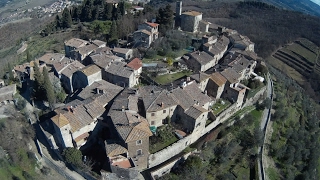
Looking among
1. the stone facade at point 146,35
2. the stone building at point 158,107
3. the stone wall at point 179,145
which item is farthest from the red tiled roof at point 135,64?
the stone wall at point 179,145

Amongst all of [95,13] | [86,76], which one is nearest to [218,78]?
[86,76]

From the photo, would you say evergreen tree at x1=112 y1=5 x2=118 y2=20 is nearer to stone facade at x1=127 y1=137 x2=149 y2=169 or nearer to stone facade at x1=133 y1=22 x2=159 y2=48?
stone facade at x1=133 y1=22 x2=159 y2=48

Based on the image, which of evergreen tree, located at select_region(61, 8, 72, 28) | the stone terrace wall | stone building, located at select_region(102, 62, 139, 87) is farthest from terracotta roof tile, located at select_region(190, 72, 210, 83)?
evergreen tree, located at select_region(61, 8, 72, 28)

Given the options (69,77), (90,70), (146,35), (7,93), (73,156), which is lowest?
(73,156)

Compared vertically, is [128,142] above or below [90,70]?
below

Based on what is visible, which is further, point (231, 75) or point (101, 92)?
point (231, 75)

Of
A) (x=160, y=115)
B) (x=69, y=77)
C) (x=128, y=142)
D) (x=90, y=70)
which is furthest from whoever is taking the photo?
(x=69, y=77)

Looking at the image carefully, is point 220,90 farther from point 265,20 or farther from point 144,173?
point 265,20

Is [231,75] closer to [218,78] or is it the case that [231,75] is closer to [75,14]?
[218,78]
